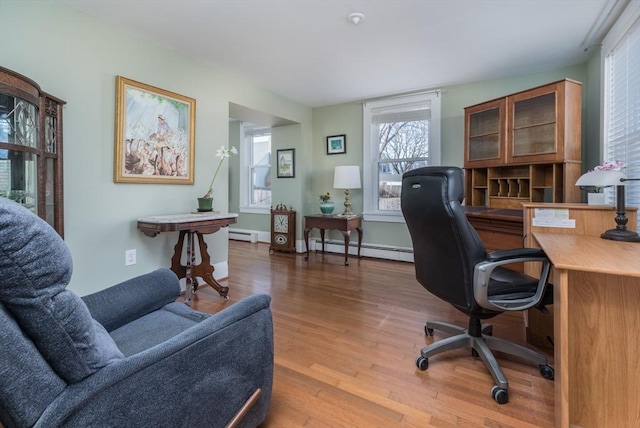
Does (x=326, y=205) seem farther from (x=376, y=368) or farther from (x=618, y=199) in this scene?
(x=618, y=199)

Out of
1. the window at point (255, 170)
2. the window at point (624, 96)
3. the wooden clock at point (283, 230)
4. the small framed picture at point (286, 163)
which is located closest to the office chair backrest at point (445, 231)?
the window at point (624, 96)

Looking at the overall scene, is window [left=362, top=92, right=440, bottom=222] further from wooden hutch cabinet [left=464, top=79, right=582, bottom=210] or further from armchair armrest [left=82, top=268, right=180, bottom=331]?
armchair armrest [left=82, top=268, right=180, bottom=331]

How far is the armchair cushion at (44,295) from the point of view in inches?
25.0

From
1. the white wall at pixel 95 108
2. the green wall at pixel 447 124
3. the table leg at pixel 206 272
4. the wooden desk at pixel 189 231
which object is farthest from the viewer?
the green wall at pixel 447 124

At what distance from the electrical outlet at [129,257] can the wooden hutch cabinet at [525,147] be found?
3.40 m

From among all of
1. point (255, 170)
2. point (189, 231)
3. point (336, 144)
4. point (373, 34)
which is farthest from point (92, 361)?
point (255, 170)

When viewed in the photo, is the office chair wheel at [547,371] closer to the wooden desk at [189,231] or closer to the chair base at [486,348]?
the chair base at [486,348]

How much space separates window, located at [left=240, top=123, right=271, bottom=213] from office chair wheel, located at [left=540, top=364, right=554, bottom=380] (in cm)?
467

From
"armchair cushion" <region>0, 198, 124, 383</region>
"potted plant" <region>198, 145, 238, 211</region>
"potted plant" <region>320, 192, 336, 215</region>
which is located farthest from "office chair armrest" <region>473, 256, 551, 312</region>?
"potted plant" <region>320, 192, 336, 215</region>

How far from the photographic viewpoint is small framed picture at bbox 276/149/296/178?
4.89m

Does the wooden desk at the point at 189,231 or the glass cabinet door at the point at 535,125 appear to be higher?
the glass cabinet door at the point at 535,125

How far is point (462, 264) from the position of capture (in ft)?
5.05

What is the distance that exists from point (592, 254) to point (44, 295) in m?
1.84

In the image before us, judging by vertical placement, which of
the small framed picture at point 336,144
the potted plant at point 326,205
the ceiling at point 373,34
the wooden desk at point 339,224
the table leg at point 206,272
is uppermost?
the ceiling at point 373,34
